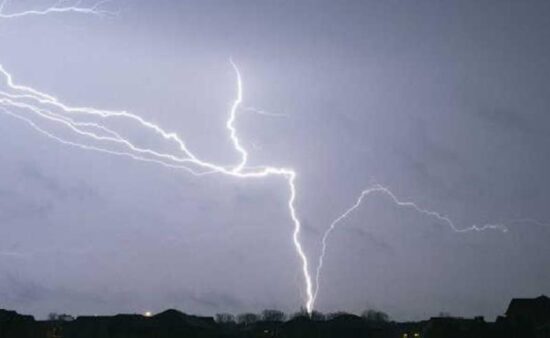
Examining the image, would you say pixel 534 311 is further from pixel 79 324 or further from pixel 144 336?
pixel 79 324

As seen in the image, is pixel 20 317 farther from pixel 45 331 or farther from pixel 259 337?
pixel 259 337

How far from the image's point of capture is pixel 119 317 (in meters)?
60.9

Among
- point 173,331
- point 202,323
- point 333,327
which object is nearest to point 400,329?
point 333,327

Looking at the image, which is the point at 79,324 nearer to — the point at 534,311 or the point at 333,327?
the point at 333,327

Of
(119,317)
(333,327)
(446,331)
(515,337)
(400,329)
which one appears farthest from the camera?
(400,329)

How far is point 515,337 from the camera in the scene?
45125 mm

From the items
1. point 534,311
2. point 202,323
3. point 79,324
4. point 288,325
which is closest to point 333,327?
point 288,325

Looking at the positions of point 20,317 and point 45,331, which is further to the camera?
point 45,331

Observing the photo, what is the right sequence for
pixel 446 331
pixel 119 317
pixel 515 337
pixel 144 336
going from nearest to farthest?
pixel 515 337, pixel 446 331, pixel 144 336, pixel 119 317

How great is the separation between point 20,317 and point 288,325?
2375cm

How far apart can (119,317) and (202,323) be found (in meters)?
7.33

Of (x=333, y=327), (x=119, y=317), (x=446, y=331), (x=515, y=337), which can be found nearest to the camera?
(x=515, y=337)

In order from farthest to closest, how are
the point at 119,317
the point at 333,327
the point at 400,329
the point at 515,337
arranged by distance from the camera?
the point at 400,329, the point at 333,327, the point at 119,317, the point at 515,337

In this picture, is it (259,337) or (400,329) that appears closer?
(259,337)
